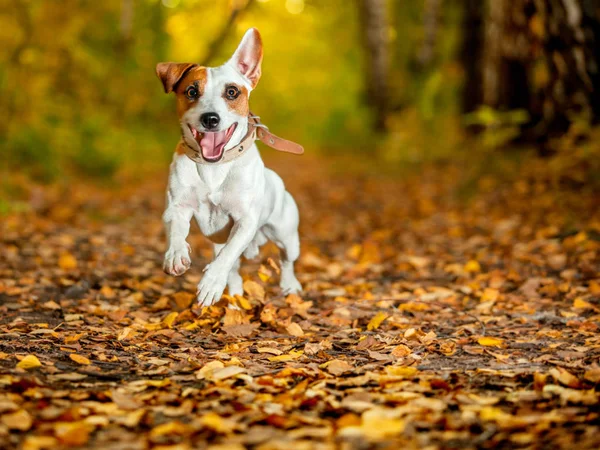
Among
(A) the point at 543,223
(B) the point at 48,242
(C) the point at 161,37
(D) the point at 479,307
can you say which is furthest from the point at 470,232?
(C) the point at 161,37

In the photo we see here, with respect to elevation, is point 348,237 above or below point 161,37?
below

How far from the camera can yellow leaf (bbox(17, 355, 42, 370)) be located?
3.16 metres

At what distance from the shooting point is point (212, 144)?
3.53 m

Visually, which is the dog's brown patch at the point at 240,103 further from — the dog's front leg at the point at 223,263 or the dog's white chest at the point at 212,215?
the dog's front leg at the point at 223,263

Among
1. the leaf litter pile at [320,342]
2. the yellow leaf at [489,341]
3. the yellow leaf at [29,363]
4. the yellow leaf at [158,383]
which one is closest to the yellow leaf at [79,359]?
the leaf litter pile at [320,342]

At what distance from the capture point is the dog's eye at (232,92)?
354 cm

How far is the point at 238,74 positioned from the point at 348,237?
4.47m

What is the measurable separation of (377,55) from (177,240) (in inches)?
637

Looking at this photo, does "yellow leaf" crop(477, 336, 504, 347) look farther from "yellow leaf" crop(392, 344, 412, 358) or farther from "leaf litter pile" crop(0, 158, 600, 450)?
"yellow leaf" crop(392, 344, 412, 358)

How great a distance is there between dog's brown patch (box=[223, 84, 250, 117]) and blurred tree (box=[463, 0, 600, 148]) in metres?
5.86

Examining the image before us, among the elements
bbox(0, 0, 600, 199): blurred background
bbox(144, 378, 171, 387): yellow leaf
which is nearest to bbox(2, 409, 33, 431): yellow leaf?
bbox(144, 378, 171, 387): yellow leaf

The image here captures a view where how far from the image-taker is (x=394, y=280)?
570cm

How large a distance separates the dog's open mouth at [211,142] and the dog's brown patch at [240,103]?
10 cm

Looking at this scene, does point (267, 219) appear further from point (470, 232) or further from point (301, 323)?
point (470, 232)
